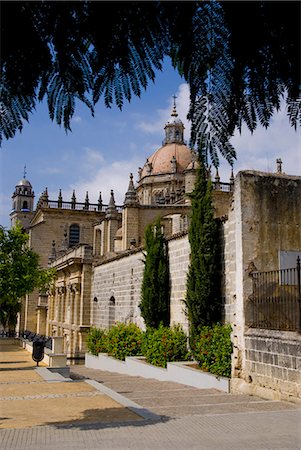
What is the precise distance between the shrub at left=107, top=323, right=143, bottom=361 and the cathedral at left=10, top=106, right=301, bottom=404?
4.30ft

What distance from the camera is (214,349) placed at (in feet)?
40.2

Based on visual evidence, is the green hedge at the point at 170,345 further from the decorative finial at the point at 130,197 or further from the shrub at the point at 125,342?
the decorative finial at the point at 130,197

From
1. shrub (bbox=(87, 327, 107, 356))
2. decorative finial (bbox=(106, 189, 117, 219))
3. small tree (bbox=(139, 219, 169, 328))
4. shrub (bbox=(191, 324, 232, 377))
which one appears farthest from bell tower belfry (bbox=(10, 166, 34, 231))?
shrub (bbox=(191, 324, 232, 377))

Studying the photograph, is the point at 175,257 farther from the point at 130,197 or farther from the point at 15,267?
the point at 130,197

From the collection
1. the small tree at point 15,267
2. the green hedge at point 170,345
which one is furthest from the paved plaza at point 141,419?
the small tree at point 15,267

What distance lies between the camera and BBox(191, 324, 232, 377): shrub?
11734mm

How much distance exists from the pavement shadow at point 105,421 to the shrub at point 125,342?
1033 cm

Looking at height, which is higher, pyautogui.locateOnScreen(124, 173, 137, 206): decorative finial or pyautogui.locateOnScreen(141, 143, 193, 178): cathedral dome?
pyautogui.locateOnScreen(141, 143, 193, 178): cathedral dome

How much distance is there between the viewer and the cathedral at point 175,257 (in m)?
11.0

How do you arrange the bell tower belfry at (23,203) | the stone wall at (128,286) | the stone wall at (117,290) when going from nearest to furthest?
the stone wall at (128,286) < the stone wall at (117,290) < the bell tower belfry at (23,203)

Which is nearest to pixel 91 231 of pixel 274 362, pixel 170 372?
pixel 170 372

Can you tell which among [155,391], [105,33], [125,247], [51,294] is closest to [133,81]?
[105,33]

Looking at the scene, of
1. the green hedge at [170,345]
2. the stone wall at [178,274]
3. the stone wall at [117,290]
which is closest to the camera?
the green hedge at [170,345]

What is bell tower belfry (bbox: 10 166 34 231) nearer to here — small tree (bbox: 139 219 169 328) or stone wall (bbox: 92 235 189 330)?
stone wall (bbox: 92 235 189 330)
